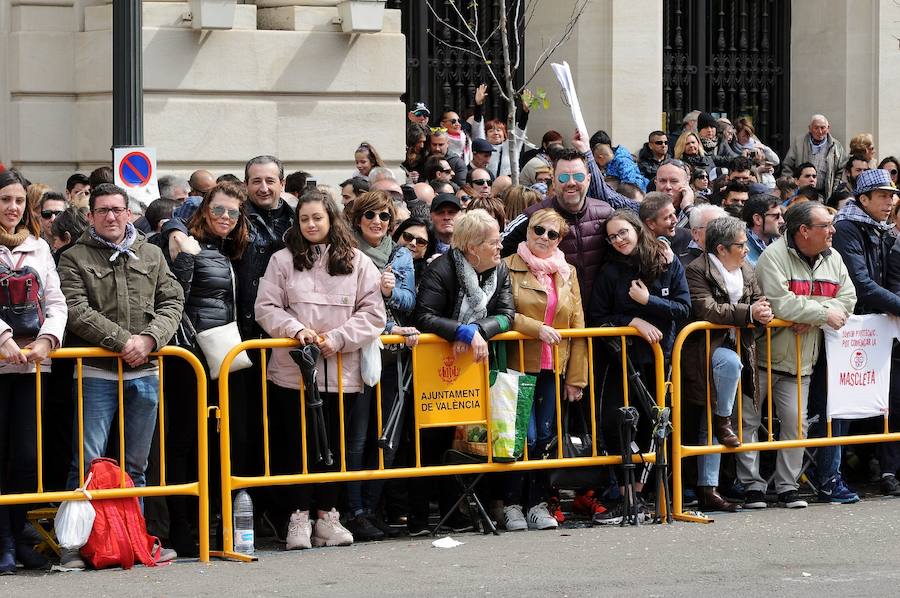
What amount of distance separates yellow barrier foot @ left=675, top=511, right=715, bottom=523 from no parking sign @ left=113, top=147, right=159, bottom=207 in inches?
175

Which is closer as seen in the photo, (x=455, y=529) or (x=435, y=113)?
(x=455, y=529)

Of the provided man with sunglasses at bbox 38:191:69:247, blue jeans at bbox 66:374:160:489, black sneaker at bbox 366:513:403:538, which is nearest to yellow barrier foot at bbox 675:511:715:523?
black sneaker at bbox 366:513:403:538

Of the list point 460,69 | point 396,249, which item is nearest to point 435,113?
point 460,69

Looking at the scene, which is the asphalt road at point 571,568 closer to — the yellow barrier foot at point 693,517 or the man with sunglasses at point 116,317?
the yellow barrier foot at point 693,517

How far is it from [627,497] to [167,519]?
2.58m

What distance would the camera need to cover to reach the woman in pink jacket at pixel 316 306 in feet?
29.9

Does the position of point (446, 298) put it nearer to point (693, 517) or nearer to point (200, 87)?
point (693, 517)

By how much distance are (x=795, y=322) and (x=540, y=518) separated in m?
1.94

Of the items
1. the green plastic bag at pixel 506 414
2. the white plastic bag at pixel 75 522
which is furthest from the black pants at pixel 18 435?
the green plastic bag at pixel 506 414

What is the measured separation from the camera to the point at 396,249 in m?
9.75

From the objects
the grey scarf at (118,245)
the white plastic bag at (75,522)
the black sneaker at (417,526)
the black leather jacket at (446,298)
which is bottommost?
the black sneaker at (417,526)

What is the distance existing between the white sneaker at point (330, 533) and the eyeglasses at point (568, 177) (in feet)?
7.82

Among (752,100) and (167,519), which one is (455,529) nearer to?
(167,519)

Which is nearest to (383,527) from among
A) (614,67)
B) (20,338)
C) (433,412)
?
(433,412)
